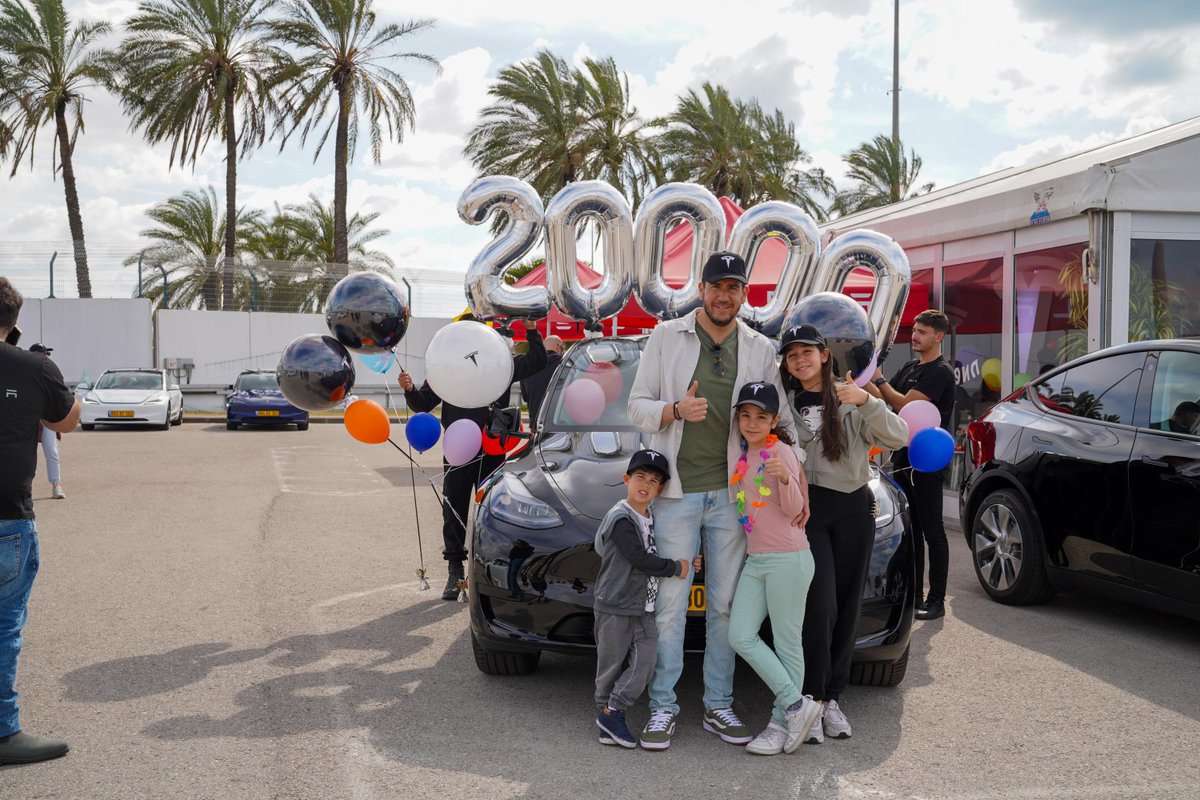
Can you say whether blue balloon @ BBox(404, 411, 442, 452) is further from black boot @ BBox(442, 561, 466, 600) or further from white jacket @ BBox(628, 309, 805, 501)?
white jacket @ BBox(628, 309, 805, 501)

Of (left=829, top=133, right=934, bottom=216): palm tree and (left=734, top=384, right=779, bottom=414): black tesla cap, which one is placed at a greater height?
(left=829, top=133, right=934, bottom=216): palm tree

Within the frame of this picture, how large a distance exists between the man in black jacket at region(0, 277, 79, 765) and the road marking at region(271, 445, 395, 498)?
776 cm

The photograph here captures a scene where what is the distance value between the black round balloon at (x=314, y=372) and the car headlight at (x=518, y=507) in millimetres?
1272

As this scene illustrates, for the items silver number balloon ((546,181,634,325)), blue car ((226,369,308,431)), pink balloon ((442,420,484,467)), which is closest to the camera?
pink balloon ((442,420,484,467))

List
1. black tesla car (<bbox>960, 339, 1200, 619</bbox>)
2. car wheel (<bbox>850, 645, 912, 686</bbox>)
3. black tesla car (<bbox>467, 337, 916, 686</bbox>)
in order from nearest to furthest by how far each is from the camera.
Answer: black tesla car (<bbox>467, 337, 916, 686</bbox>)
car wheel (<bbox>850, 645, 912, 686</bbox>)
black tesla car (<bbox>960, 339, 1200, 619</bbox>)

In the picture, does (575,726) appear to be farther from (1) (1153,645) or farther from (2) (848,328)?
(1) (1153,645)

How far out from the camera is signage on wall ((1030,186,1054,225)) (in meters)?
8.78

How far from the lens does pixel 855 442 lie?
4.16m

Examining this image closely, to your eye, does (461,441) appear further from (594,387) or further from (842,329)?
(842,329)

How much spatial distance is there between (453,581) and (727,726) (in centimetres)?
289

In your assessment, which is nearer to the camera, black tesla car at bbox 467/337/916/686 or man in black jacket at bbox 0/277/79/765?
man in black jacket at bbox 0/277/79/765

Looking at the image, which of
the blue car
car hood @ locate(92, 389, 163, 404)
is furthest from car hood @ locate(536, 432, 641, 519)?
car hood @ locate(92, 389, 163, 404)

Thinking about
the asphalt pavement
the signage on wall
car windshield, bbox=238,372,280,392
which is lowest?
the asphalt pavement

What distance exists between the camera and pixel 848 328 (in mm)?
4633
